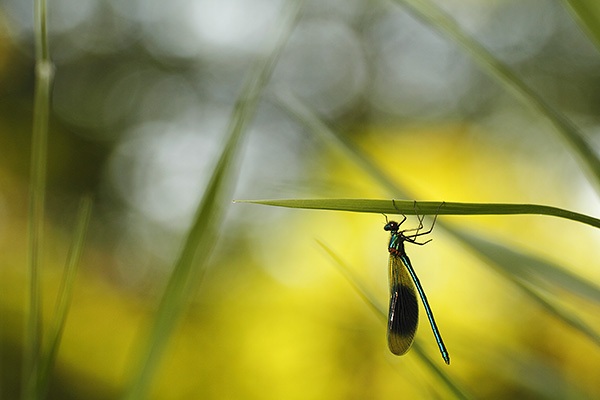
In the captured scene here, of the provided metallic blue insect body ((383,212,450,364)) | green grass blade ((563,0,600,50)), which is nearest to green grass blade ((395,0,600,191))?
green grass blade ((563,0,600,50))

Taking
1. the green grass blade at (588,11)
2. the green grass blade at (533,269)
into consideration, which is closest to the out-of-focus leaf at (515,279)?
the green grass blade at (533,269)

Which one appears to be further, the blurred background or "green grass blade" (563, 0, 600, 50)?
the blurred background

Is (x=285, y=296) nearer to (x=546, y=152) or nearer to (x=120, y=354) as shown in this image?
(x=120, y=354)

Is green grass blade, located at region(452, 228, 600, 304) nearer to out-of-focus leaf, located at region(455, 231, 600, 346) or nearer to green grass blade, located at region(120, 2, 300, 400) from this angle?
out-of-focus leaf, located at region(455, 231, 600, 346)

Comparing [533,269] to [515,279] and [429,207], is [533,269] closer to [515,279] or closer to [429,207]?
[515,279]

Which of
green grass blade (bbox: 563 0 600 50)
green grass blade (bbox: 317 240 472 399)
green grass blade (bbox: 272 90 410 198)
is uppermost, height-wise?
green grass blade (bbox: 272 90 410 198)

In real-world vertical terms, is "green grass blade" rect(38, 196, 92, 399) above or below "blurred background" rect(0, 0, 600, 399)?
below

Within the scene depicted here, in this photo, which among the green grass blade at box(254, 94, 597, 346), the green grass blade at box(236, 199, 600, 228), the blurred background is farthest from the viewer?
the blurred background

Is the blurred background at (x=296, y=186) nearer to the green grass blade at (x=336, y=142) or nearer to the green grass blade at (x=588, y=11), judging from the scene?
the green grass blade at (x=336, y=142)

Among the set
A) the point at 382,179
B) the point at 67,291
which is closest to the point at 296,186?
the point at 382,179
